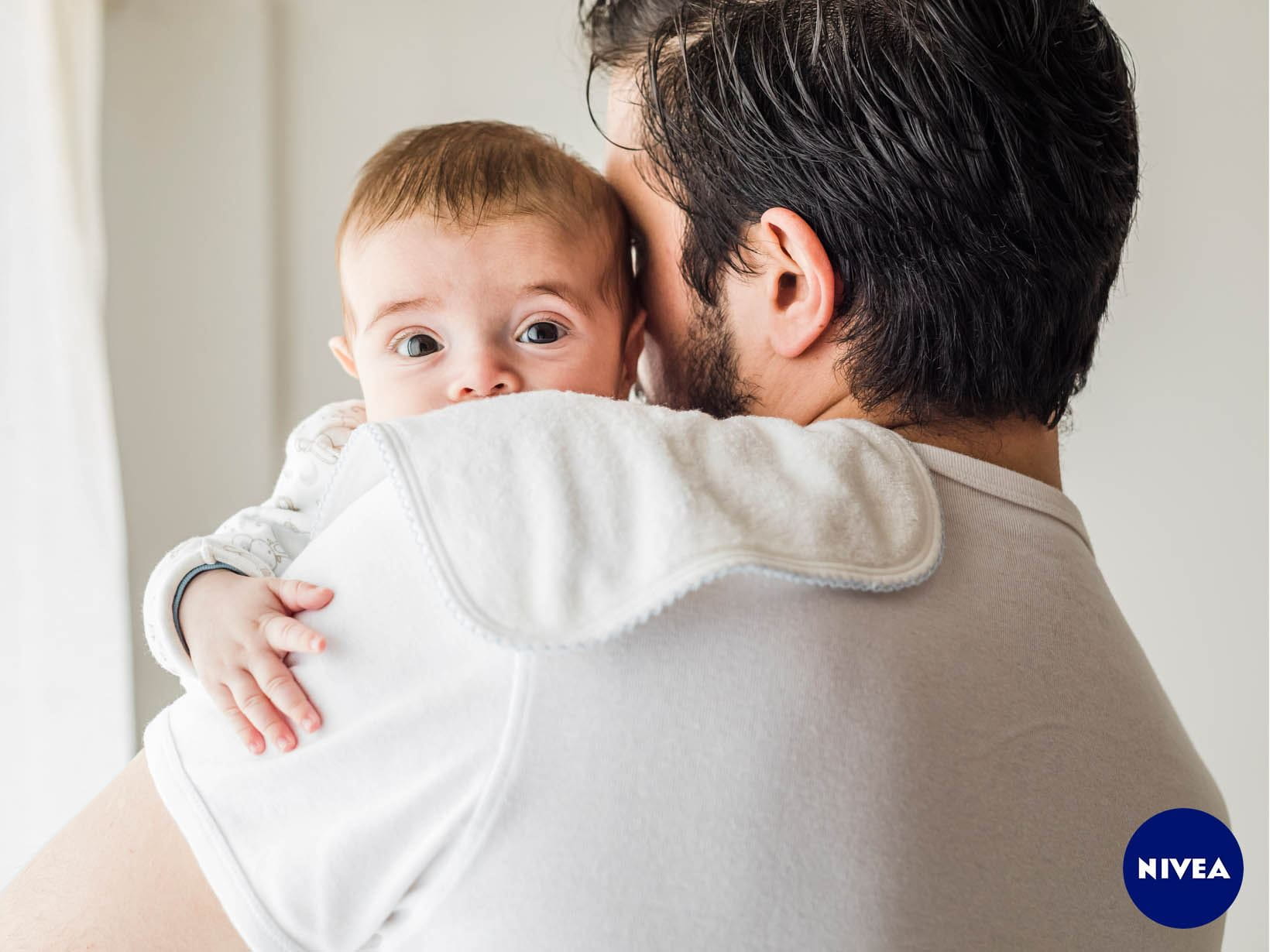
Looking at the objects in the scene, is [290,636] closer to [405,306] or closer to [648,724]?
[648,724]

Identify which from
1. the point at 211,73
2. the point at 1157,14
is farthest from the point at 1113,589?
the point at 211,73

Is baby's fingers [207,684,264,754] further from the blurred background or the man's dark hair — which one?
the blurred background

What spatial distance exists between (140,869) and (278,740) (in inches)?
5.7

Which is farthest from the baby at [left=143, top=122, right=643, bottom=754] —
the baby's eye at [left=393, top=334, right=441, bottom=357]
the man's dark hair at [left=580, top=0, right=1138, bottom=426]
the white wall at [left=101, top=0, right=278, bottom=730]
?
the white wall at [left=101, top=0, right=278, bottom=730]

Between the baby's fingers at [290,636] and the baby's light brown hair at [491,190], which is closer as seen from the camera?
the baby's fingers at [290,636]

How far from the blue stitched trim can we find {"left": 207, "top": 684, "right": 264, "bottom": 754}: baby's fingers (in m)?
0.25

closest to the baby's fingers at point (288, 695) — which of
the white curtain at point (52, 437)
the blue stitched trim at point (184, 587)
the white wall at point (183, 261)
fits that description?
the blue stitched trim at point (184, 587)

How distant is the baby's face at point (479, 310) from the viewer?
1069 millimetres

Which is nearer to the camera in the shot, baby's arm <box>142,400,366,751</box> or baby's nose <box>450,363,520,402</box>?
baby's arm <box>142,400,366,751</box>

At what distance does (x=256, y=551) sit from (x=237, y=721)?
395mm

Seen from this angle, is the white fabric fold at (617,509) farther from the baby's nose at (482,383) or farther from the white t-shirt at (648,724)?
the baby's nose at (482,383)

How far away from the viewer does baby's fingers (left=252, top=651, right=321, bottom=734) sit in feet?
2.04

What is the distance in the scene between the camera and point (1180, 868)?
0.75 metres

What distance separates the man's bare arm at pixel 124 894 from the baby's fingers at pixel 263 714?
0.29 feet
